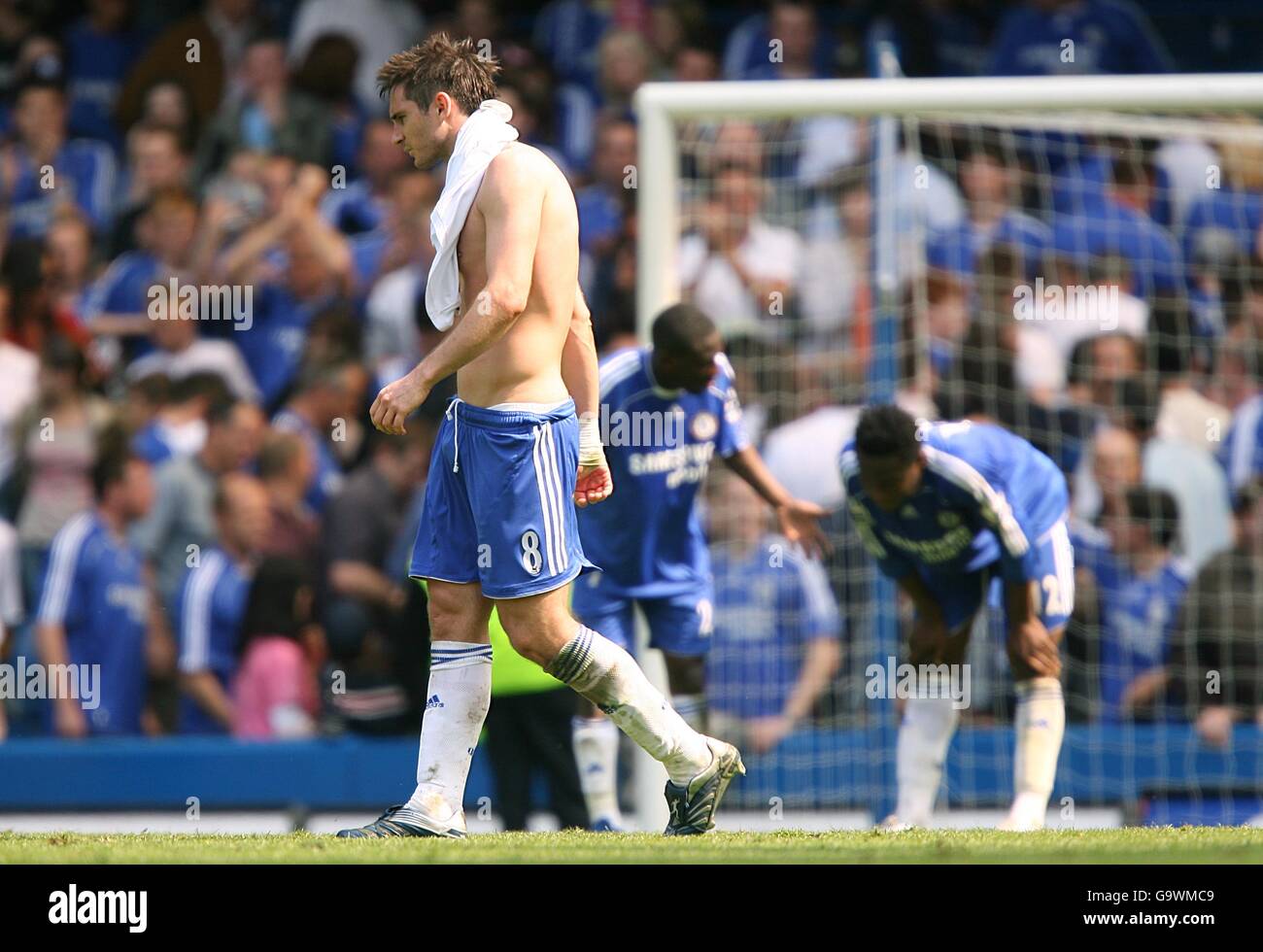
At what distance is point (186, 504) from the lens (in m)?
11.7

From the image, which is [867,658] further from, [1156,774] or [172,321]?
[172,321]

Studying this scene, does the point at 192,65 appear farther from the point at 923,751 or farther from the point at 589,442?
the point at 589,442

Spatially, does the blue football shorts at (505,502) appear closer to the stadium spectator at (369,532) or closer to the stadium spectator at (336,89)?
the stadium spectator at (369,532)

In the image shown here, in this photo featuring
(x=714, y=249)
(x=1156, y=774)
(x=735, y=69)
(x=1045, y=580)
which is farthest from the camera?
(x=735, y=69)

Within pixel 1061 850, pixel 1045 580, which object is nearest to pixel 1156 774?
pixel 1045 580

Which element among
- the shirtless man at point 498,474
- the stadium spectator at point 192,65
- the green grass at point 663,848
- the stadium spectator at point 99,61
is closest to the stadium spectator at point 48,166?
the stadium spectator at point 99,61

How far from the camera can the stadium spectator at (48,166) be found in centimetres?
1358

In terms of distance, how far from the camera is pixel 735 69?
543 inches

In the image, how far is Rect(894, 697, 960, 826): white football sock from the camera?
27.7 feet

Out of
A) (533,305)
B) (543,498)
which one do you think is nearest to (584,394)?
(533,305)

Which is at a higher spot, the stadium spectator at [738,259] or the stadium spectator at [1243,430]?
the stadium spectator at [738,259]

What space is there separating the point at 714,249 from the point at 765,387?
1.08 m

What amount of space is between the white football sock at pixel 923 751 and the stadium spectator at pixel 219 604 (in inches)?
180

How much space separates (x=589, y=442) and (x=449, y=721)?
1034 mm
